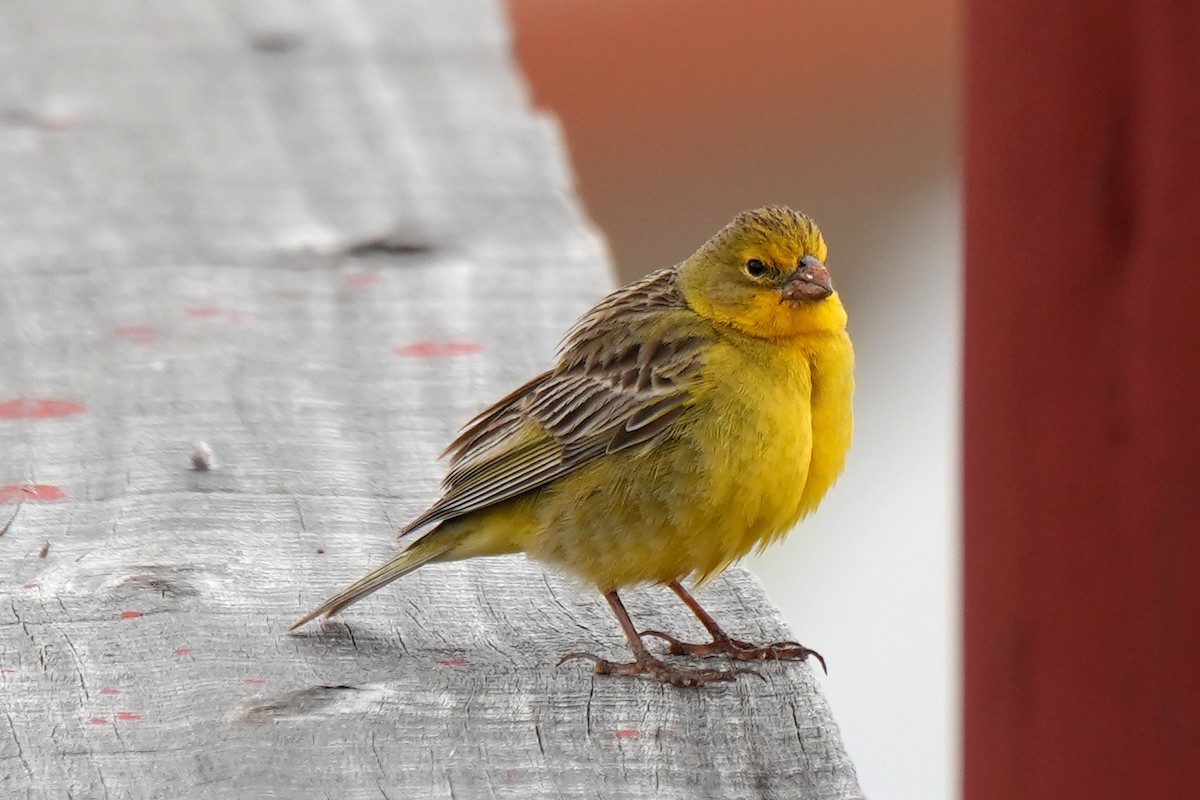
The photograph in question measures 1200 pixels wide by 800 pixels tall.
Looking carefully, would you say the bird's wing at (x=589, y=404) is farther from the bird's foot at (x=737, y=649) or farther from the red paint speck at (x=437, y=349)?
the bird's foot at (x=737, y=649)

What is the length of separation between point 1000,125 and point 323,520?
1474 mm

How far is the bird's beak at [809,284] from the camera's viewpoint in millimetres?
3938

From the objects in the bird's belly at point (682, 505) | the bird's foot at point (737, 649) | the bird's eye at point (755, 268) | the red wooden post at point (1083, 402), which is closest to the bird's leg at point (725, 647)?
the bird's foot at point (737, 649)

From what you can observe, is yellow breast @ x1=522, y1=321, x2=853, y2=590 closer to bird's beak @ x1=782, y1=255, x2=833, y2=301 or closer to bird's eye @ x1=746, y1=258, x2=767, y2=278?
bird's beak @ x1=782, y1=255, x2=833, y2=301

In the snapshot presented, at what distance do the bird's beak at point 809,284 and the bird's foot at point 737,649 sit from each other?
100 centimetres

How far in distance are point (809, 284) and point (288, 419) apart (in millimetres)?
1196

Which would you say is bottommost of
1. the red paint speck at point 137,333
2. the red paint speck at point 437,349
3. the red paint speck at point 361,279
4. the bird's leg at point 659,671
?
the red paint speck at point 137,333

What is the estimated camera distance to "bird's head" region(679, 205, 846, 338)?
392cm

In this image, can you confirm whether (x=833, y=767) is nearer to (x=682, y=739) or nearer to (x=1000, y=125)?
(x=682, y=739)

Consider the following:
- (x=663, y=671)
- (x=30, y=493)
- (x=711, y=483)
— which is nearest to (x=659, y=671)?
(x=663, y=671)

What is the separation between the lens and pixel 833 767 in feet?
7.39

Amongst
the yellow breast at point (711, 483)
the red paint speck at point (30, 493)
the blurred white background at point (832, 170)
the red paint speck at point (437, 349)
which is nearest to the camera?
the red paint speck at point (30, 493)

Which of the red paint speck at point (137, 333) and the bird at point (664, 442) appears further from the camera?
the red paint speck at point (137, 333)

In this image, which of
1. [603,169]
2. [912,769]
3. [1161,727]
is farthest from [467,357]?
[603,169]
